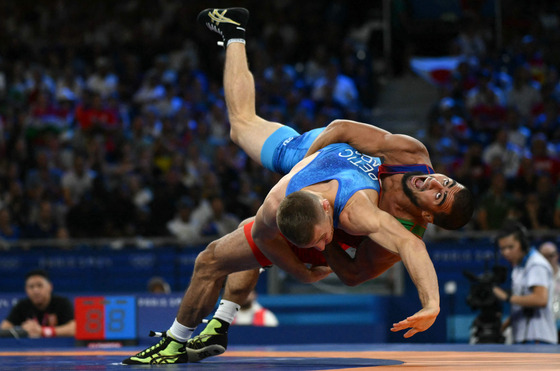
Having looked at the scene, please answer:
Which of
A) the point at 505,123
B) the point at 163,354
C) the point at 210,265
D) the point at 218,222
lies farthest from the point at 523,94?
the point at 163,354

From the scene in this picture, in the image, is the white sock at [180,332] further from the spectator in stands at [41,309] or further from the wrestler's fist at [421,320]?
the spectator in stands at [41,309]

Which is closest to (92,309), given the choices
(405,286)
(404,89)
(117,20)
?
(405,286)

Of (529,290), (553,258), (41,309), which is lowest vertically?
(41,309)

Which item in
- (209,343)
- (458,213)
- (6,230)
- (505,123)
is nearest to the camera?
(458,213)

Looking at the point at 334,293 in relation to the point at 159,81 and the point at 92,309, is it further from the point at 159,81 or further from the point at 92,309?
the point at 159,81

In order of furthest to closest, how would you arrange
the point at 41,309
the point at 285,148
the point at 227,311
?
the point at 41,309, the point at 285,148, the point at 227,311

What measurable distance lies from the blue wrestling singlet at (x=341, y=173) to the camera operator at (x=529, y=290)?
2.60m

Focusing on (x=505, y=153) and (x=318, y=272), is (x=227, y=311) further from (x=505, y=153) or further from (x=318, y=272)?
(x=505, y=153)

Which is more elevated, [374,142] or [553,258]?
[374,142]

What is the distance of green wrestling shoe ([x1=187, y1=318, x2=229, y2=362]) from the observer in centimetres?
437

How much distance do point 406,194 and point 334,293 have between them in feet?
14.5

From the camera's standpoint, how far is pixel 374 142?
442cm

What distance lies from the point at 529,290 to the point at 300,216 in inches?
136

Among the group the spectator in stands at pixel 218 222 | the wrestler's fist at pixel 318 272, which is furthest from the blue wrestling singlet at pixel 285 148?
the spectator in stands at pixel 218 222
